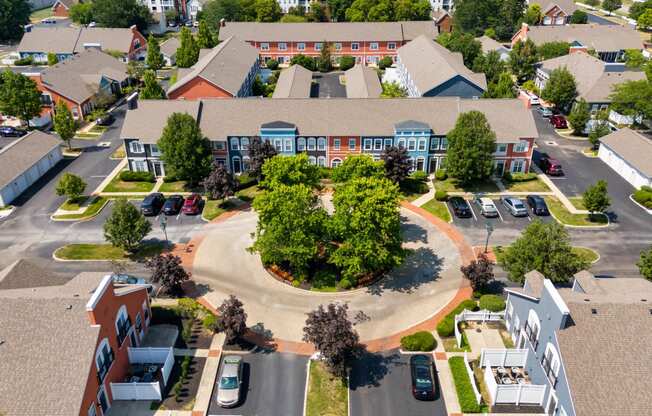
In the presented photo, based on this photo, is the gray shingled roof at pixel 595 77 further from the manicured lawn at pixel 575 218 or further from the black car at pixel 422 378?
the black car at pixel 422 378

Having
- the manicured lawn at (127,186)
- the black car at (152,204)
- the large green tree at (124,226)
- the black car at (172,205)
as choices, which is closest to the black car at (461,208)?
the black car at (172,205)

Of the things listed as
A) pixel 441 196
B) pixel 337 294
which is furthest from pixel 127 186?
pixel 441 196

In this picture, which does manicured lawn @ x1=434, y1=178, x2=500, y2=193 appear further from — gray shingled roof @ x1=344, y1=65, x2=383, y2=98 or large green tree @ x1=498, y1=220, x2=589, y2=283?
gray shingled roof @ x1=344, y1=65, x2=383, y2=98

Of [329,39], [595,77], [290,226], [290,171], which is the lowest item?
[290,226]

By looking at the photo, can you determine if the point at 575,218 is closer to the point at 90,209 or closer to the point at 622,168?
the point at 622,168

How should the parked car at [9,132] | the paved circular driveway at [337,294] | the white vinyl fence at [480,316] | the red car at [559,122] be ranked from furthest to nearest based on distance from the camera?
1. the red car at [559,122]
2. the parked car at [9,132]
3. the paved circular driveway at [337,294]
4. the white vinyl fence at [480,316]

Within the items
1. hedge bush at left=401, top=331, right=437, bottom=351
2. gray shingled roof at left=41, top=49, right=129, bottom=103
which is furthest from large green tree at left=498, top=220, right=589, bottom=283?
gray shingled roof at left=41, top=49, right=129, bottom=103
